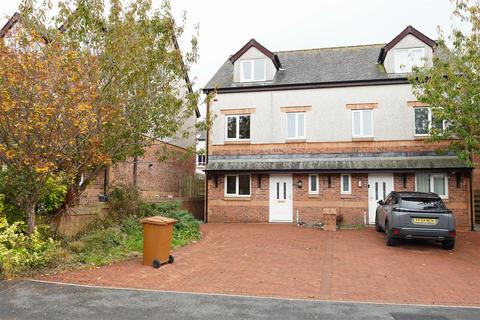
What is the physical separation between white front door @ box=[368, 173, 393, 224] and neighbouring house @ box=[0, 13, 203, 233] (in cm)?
771

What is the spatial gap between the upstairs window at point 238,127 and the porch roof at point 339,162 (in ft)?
3.28

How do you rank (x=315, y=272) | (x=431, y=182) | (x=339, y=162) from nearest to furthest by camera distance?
(x=315, y=272) → (x=431, y=182) → (x=339, y=162)

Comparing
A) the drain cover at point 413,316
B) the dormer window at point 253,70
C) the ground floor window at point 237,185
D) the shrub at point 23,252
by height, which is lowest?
the drain cover at point 413,316

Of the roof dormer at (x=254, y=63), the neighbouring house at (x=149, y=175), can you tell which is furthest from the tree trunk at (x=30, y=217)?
the roof dormer at (x=254, y=63)

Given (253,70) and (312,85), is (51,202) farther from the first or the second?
(312,85)

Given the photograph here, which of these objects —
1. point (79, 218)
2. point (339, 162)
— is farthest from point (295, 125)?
point (79, 218)

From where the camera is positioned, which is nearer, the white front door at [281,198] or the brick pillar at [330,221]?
the brick pillar at [330,221]

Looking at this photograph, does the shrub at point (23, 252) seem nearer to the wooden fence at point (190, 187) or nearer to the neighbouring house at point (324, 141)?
the neighbouring house at point (324, 141)

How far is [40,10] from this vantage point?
1110 centimetres

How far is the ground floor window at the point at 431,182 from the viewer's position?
628 inches

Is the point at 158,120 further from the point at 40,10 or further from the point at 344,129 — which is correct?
the point at 344,129

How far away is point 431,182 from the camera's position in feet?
52.5

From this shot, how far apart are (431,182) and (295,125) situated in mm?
6082

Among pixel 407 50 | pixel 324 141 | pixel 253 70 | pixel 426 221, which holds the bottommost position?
pixel 426 221
